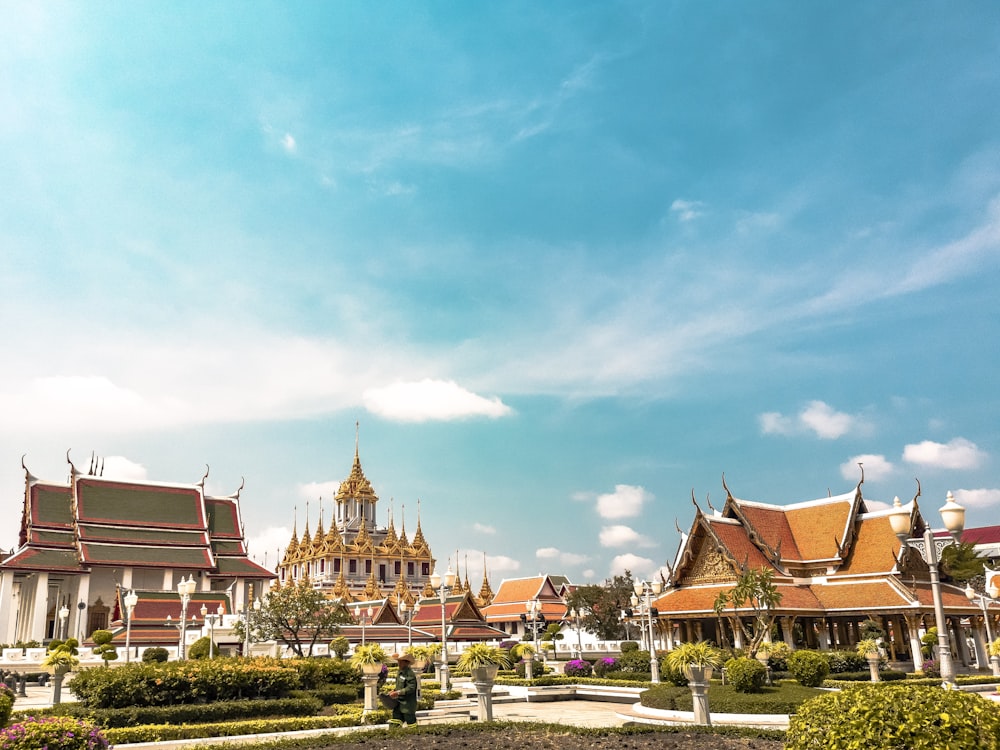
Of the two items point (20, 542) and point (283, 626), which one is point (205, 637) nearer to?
point (283, 626)

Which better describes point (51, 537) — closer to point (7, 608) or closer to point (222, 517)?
point (7, 608)

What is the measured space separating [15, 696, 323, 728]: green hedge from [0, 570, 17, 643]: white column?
28.7 meters

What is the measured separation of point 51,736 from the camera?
8.59 metres

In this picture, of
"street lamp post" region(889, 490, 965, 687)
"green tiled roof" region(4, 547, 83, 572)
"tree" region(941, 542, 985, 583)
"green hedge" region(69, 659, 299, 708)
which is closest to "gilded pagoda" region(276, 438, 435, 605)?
"green tiled roof" region(4, 547, 83, 572)

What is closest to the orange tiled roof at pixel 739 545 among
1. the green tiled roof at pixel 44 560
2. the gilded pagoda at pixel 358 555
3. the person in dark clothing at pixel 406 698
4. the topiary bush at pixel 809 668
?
the topiary bush at pixel 809 668

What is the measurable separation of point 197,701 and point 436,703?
7380 millimetres

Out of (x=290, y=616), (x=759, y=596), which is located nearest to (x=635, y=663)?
(x=759, y=596)

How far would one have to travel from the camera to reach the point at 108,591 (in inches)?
1799

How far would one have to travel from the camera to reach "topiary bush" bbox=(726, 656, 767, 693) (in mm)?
18484

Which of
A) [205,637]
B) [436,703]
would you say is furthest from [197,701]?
[205,637]

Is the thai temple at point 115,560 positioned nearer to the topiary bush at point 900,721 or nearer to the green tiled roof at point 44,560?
the green tiled roof at point 44,560

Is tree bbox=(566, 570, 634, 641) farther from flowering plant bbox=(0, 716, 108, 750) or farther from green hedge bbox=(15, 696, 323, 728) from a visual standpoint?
flowering plant bbox=(0, 716, 108, 750)

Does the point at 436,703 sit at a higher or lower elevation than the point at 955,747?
lower

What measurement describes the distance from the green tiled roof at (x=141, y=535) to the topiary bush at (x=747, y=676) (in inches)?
1515
